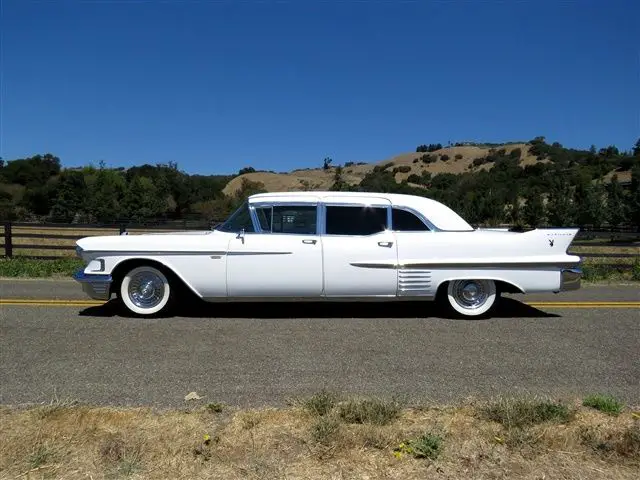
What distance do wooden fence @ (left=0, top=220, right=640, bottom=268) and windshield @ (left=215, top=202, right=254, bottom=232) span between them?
8.75m

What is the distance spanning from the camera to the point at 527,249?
7.32 m

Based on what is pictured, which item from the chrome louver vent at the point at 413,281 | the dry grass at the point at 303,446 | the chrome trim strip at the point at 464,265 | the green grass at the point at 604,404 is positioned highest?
the chrome trim strip at the point at 464,265

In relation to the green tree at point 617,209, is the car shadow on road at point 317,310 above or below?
below

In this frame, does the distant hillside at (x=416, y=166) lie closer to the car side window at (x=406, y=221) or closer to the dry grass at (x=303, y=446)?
the car side window at (x=406, y=221)

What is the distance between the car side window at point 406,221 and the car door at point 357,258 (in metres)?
0.16

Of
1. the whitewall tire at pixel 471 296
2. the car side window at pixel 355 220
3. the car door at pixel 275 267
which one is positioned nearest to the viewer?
the car door at pixel 275 267

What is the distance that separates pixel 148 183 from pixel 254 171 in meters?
52.0

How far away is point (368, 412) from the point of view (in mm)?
3744

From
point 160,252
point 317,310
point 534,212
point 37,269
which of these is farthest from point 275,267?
point 534,212

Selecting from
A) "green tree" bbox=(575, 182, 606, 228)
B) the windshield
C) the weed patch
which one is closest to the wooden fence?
the windshield

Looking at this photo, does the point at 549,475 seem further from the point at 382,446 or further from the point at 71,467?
the point at 71,467

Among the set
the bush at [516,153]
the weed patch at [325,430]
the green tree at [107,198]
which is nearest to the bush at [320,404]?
the weed patch at [325,430]

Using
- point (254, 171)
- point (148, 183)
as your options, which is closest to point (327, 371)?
point (148, 183)

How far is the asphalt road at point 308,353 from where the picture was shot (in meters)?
4.56
